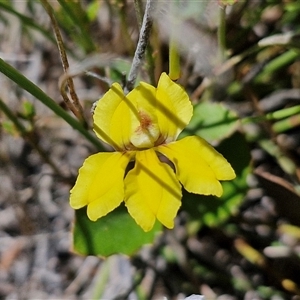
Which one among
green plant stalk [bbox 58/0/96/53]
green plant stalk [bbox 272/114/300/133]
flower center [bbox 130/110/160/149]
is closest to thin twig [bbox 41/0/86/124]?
flower center [bbox 130/110/160/149]

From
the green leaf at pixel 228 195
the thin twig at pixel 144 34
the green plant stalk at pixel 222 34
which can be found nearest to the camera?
the thin twig at pixel 144 34

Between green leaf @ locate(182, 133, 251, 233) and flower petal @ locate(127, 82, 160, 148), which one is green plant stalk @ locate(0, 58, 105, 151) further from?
green leaf @ locate(182, 133, 251, 233)

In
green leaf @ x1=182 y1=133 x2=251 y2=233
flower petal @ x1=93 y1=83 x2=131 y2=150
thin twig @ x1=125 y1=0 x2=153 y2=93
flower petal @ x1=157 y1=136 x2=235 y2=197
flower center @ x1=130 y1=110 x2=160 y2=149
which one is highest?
thin twig @ x1=125 y1=0 x2=153 y2=93

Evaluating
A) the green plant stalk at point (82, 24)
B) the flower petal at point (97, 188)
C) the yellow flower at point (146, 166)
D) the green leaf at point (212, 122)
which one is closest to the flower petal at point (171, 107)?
A: the yellow flower at point (146, 166)

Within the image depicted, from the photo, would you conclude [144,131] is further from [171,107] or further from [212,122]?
[212,122]

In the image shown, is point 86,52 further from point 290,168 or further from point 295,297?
point 295,297

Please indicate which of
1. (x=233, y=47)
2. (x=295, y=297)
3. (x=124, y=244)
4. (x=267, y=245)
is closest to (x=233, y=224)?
(x=267, y=245)

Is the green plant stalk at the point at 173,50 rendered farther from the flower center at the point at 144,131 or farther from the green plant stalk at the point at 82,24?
the green plant stalk at the point at 82,24
